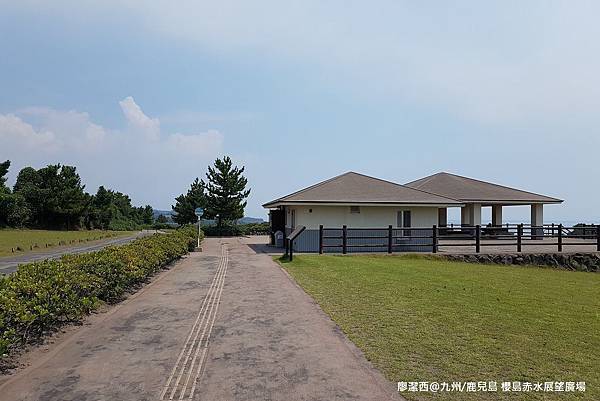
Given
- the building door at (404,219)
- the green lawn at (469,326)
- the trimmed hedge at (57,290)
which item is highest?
the building door at (404,219)

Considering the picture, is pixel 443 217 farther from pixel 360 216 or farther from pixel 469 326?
pixel 469 326

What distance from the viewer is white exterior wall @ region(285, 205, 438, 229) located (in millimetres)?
22516

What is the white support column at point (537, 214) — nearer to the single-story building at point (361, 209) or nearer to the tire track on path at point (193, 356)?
the single-story building at point (361, 209)

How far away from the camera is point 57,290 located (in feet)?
22.1

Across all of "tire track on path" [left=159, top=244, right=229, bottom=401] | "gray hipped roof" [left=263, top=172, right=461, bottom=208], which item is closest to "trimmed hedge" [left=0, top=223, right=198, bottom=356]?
"tire track on path" [left=159, top=244, right=229, bottom=401]

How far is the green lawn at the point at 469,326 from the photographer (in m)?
4.92

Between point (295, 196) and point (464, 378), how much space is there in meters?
18.1

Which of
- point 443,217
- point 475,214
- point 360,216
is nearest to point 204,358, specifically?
point 360,216

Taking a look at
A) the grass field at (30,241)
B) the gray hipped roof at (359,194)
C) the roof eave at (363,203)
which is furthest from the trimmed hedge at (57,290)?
the grass field at (30,241)

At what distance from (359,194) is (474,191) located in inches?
441

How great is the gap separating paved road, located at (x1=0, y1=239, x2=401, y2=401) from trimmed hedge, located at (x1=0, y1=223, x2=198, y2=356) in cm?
33

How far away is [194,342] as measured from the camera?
639 centimetres

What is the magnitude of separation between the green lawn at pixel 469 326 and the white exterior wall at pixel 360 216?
9.72 meters

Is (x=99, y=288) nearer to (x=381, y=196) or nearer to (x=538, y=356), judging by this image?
(x=538, y=356)
